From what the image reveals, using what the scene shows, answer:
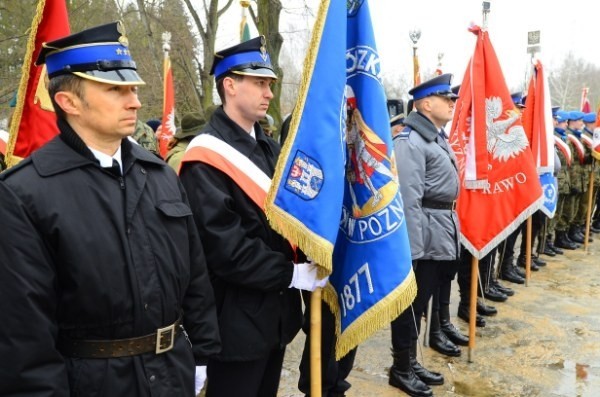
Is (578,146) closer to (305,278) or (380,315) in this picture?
(380,315)

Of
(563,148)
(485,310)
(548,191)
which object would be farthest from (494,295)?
(563,148)

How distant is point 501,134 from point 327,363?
95.6 inches

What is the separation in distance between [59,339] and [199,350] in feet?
1.81

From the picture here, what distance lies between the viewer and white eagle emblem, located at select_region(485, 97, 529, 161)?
421cm

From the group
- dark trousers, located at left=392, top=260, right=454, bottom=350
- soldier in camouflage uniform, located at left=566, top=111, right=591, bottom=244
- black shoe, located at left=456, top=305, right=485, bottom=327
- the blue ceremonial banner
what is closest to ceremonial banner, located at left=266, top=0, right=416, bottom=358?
dark trousers, located at left=392, top=260, right=454, bottom=350

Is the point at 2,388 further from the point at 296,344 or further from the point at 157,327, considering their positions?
the point at 296,344

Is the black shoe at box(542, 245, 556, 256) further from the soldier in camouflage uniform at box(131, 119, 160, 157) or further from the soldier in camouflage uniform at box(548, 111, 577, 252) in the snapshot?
the soldier in camouflage uniform at box(131, 119, 160, 157)

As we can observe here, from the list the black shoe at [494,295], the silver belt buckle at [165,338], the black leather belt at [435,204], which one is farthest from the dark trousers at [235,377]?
the black shoe at [494,295]

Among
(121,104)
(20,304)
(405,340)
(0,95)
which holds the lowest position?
(405,340)

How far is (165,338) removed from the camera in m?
1.80

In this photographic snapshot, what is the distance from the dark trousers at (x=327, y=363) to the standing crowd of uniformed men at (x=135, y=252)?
0.01 m

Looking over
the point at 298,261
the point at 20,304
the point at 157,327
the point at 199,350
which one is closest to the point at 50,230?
the point at 20,304

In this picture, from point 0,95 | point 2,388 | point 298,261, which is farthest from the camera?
point 0,95

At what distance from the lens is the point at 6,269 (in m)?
1.48
